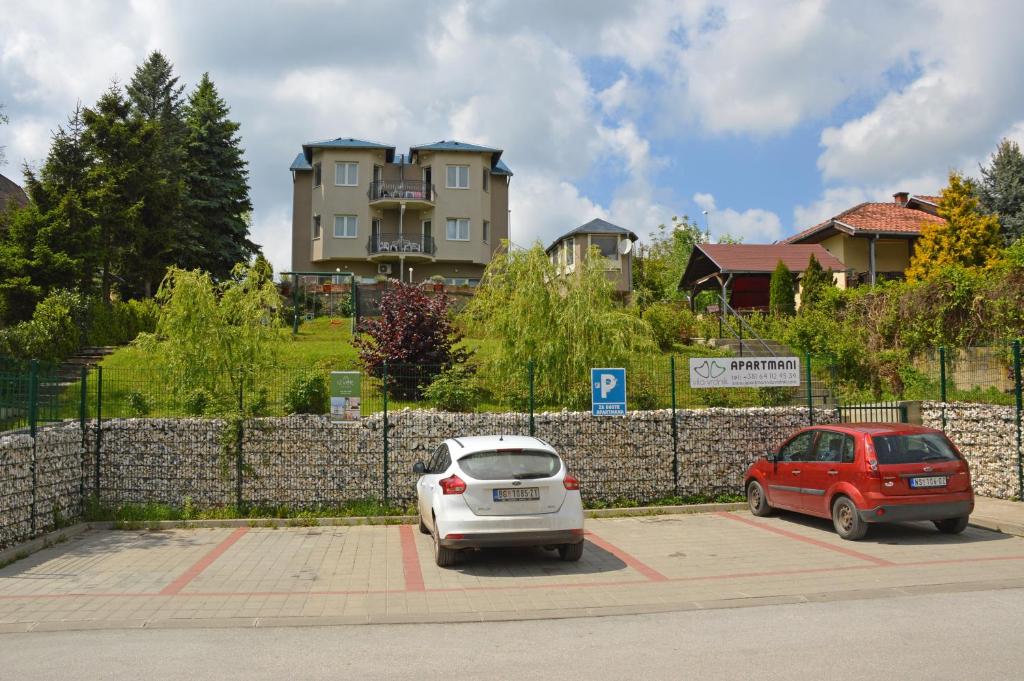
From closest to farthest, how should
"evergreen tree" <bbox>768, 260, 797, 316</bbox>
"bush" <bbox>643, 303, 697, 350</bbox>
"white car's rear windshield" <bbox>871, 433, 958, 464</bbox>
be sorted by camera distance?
"white car's rear windshield" <bbox>871, 433, 958, 464</bbox> → "bush" <bbox>643, 303, 697, 350</bbox> → "evergreen tree" <bbox>768, 260, 797, 316</bbox>

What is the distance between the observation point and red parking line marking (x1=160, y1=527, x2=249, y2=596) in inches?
355

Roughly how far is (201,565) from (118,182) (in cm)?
2905

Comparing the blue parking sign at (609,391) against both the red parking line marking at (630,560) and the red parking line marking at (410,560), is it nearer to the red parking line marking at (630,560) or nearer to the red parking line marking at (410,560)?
the red parking line marking at (630,560)

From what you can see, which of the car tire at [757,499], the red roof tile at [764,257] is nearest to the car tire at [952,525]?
the car tire at [757,499]

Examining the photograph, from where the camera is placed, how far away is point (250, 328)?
17203 mm

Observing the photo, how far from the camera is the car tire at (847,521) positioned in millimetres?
11023

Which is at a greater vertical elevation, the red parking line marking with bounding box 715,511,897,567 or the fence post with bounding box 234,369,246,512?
the fence post with bounding box 234,369,246,512

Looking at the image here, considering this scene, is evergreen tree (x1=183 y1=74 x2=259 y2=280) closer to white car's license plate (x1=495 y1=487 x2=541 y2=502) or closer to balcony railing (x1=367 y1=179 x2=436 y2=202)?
balcony railing (x1=367 y1=179 x2=436 y2=202)

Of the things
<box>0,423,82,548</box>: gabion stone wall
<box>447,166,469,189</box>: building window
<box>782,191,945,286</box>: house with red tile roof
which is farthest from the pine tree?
<box>0,423,82,548</box>: gabion stone wall

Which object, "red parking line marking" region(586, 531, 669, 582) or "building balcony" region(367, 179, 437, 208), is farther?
"building balcony" region(367, 179, 437, 208)

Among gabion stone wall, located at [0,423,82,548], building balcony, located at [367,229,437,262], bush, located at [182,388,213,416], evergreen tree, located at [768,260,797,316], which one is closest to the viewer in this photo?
gabion stone wall, located at [0,423,82,548]

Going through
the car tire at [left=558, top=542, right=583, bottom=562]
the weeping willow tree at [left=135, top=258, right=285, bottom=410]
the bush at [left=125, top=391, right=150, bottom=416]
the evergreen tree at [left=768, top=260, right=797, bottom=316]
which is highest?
the evergreen tree at [left=768, top=260, right=797, bottom=316]

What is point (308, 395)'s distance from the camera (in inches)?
606

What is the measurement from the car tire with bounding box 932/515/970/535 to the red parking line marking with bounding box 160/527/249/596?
383 inches
